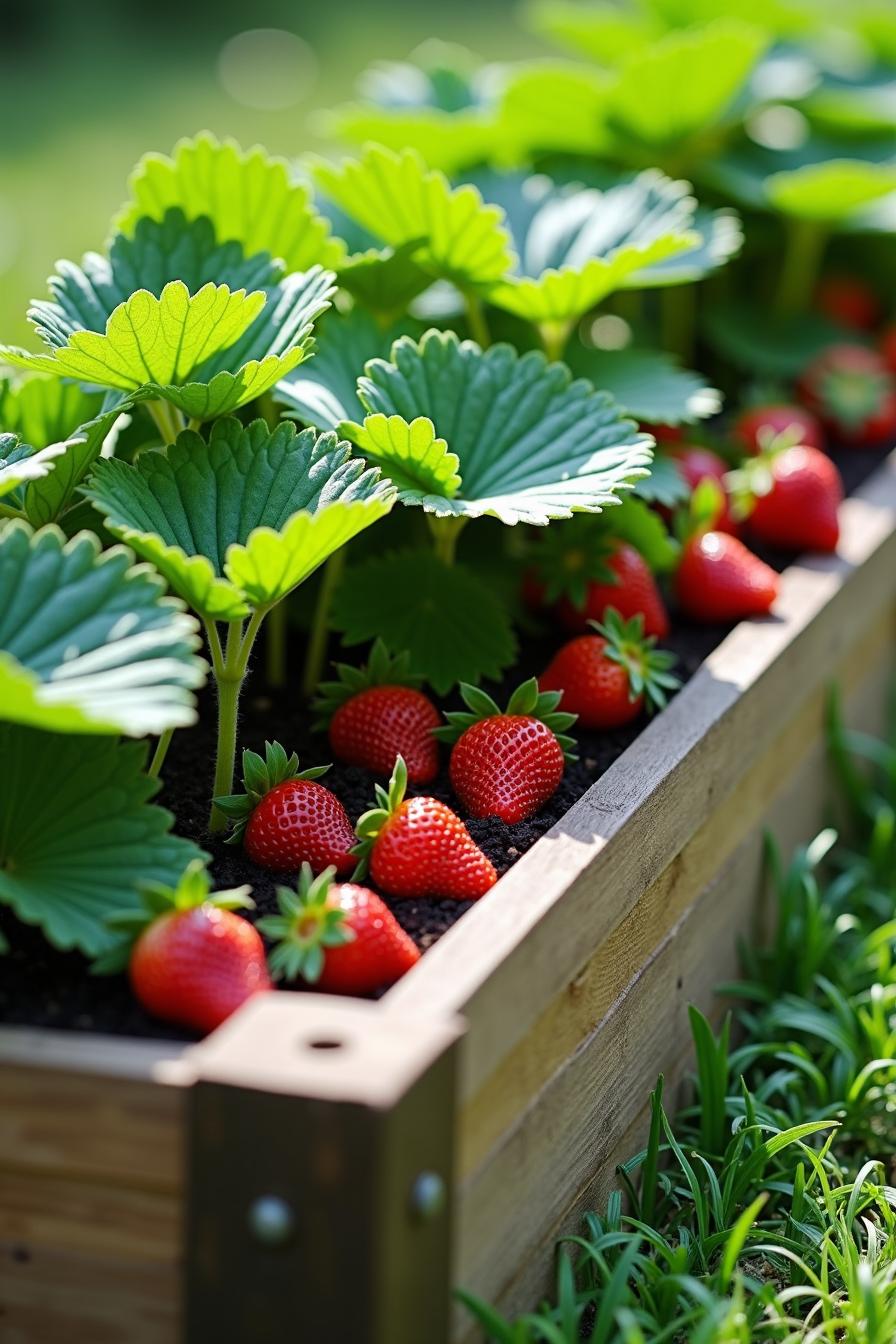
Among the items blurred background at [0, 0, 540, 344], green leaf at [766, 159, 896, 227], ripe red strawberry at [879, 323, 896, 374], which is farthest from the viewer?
blurred background at [0, 0, 540, 344]

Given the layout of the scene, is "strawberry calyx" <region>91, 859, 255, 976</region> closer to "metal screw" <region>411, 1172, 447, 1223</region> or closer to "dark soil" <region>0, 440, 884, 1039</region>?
"dark soil" <region>0, 440, 884, 1039</region>

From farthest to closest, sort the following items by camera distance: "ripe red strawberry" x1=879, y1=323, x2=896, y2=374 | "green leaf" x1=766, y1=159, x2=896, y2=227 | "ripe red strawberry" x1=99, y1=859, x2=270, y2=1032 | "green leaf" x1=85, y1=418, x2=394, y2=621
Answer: "ripe red strawberry" x1=879, y1=323, x2=896, y2=374
"green leaf" x1=766, y1=159, x2=896, y2=227
"green leaf" x1=85, y1=418, x2=394, y2=621
"ripe red strawberry" x1=99, y1=859, x2=270, y2=1032

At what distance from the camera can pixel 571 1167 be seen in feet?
4.27

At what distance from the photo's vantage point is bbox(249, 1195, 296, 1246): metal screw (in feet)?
3.20

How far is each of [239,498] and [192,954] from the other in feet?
1.32

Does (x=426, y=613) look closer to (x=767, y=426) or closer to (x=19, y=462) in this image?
(x=19, y=462)

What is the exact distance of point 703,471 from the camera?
2.01 m

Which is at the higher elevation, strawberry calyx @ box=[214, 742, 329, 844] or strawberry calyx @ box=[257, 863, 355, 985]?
strawberry calyx @ box=[257, 863, 355, 985]

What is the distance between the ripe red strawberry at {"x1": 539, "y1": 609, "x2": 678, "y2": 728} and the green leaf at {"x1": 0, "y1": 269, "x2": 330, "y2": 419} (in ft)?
1.30

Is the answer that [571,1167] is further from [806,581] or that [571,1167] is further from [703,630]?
[806,581]

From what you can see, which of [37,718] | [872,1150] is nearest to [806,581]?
[872,1150]

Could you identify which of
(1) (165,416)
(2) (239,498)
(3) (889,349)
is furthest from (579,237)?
(3) (889,349)

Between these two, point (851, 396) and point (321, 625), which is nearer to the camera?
point (321, 625)

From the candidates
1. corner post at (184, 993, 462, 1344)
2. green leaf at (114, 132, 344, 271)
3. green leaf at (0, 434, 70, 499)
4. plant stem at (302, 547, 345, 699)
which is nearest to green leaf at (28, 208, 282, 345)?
green leaf at (114, 132, 344, 271)
